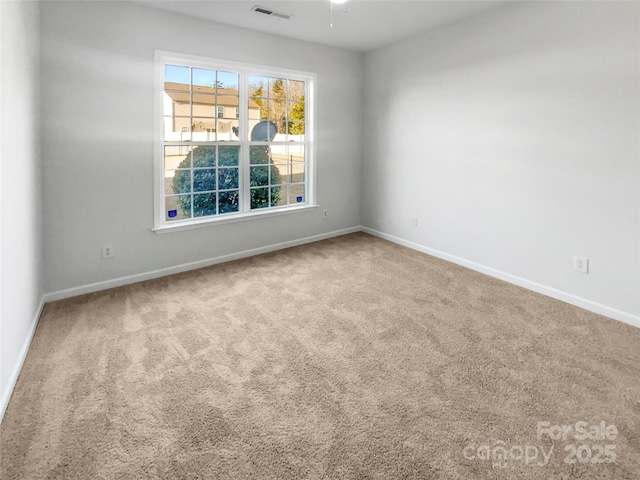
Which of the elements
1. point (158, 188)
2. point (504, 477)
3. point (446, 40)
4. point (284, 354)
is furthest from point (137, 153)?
point (504, 477)

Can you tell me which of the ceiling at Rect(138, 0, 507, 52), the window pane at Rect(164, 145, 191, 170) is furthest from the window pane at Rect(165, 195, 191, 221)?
the ceiling at Rect(138, 0, 507, 52)

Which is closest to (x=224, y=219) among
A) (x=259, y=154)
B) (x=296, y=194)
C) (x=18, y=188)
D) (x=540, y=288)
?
(x=259, y=154)

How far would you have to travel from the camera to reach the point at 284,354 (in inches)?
95.6

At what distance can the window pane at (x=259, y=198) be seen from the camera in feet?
15.1

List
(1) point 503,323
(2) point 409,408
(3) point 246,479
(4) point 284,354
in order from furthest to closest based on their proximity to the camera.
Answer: (1) point 503,323
(4) point 284,354
(2) point 409,408
(3) point 246,479

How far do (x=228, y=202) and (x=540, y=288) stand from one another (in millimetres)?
3306

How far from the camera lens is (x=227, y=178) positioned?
431cm

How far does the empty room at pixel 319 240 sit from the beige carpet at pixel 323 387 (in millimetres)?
15

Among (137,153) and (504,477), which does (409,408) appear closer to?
(504,477)

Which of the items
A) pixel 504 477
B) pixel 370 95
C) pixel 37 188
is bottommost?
pixel 504 477

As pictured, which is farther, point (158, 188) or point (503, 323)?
point (158, 188)

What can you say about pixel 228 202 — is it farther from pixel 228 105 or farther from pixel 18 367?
pixel 18 367

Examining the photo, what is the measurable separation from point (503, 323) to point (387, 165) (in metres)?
2.73

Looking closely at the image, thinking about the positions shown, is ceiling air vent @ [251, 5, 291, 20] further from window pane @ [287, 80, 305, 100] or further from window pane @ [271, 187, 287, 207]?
window pane @ [271, 187, 287, 207]
